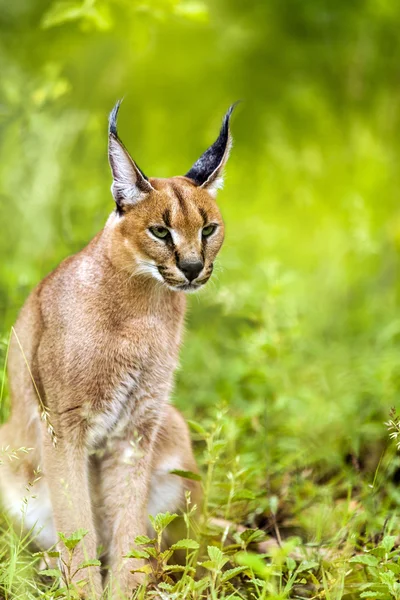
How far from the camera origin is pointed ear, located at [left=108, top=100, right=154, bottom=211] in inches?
144

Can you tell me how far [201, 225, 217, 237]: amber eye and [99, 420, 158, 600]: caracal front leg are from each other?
882 millimetres

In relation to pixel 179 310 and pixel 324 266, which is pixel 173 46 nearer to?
pixel 324 266

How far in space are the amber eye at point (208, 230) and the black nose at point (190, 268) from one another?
6.4 inches

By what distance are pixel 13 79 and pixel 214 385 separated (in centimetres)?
240

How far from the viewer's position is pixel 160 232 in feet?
12.3

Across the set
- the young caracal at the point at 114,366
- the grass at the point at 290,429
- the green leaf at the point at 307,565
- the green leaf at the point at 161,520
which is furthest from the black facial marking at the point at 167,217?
the green leaf at the point at 307,565

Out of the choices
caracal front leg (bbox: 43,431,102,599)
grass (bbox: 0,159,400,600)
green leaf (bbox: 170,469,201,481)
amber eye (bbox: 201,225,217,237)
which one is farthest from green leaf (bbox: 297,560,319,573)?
amber eye (bbox: 201,225,217,237)

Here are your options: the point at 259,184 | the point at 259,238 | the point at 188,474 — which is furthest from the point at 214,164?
the point at 259,184

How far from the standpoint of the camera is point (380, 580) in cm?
346

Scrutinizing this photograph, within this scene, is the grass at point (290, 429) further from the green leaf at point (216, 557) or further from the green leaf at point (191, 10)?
the green leaf at point (191, 10)

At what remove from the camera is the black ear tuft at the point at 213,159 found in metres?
3.94

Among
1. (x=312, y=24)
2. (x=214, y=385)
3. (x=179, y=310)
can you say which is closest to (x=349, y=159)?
(x=312, y=24)

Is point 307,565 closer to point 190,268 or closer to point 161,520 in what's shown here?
point 161,520

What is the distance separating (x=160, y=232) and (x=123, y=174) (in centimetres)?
28
